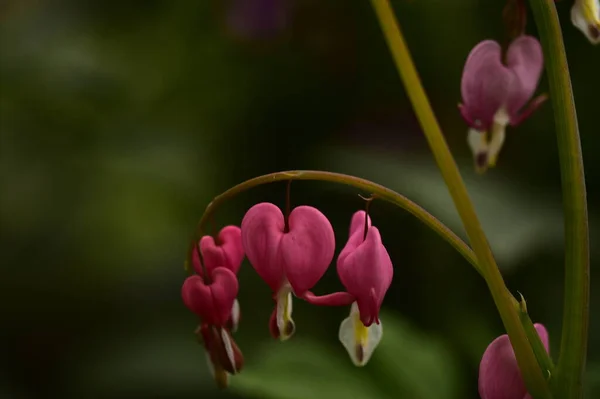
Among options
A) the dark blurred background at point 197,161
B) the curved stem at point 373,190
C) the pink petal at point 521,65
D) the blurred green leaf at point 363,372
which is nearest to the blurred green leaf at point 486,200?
the dark blurred background at point 197,161

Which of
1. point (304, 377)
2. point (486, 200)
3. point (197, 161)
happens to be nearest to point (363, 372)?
point (304, 377)

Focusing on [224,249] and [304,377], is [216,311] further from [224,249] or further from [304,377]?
[304,377]

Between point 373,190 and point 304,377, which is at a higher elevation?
point 373,190

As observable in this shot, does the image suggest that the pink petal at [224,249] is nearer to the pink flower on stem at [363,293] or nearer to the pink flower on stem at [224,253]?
the pink flower on stem at [224,253]

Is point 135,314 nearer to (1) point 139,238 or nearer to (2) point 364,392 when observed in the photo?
(1) point 139,238

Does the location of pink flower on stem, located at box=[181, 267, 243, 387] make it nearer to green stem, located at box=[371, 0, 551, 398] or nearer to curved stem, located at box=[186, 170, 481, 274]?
curved stem, located at box=[186, 170, 481, 274]

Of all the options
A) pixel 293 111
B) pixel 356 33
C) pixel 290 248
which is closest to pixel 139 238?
pixel 293 111

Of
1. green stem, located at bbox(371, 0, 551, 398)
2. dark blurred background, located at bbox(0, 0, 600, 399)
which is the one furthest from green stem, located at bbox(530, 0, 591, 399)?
dark blurred background, located at bbox(0, 0, 600, 399)

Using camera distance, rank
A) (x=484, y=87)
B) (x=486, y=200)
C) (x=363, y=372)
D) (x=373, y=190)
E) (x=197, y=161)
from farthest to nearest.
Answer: (x=197, y=161) → (x=486, y=200) → (x=363, y=372) → (x=484, y=87) → (x=373, y=190)
